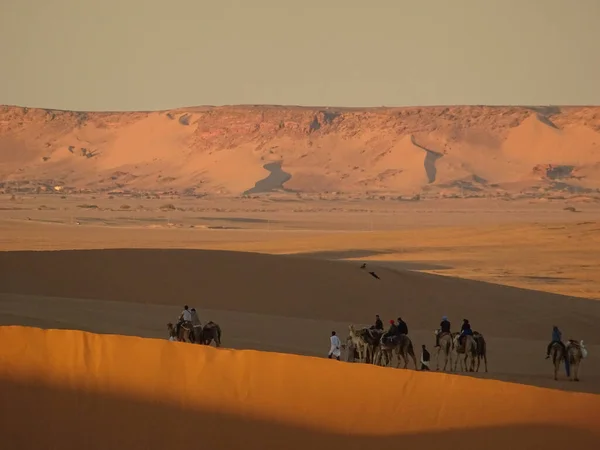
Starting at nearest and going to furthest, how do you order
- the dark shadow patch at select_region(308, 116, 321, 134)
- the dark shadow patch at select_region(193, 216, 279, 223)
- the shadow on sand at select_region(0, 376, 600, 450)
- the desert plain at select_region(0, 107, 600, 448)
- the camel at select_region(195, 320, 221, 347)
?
the shadow on sand at select_region(0, 376, 600, 450) < the desert plain at select_region(0, 107, 600, 448) < the camel at select_region(195, 320, 221, 347) < the dark shadow patch at select_region(193, 216, 279, 223) < the dark shadow patch at select_region(308, 116, 321, 134)

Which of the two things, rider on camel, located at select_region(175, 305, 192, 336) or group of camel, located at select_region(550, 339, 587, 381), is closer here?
group of camel, located at select_region(550, 339, 587, 381)

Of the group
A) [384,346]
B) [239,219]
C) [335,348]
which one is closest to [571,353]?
[384,346]

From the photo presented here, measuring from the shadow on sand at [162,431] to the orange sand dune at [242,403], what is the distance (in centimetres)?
1

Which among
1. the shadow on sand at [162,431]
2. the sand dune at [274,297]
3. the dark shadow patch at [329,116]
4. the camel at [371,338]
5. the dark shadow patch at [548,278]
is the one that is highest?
the dark shadow patch at [329,116]

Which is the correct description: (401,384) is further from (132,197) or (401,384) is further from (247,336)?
(132,197)

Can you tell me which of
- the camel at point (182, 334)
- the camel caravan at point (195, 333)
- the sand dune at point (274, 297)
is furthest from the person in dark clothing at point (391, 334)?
the sand dune at point (274, 297)

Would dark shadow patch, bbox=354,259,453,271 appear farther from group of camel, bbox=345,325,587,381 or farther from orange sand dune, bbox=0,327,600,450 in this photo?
orange sand dune, bbox=0,327,600,450

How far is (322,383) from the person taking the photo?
1189cm

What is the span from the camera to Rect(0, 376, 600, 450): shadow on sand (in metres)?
10.9

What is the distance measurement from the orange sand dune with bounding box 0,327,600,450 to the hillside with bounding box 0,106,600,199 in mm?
117080

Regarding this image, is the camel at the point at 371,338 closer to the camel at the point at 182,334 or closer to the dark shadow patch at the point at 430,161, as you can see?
the camel at the point at 182,334

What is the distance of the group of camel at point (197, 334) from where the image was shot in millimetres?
20531

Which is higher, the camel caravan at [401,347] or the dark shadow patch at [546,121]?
the dark shadow patch at [546,121]

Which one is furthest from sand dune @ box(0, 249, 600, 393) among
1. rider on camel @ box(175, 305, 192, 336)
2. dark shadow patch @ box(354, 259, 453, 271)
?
dark shadow patch @ box(354, 259, 453, 271)
